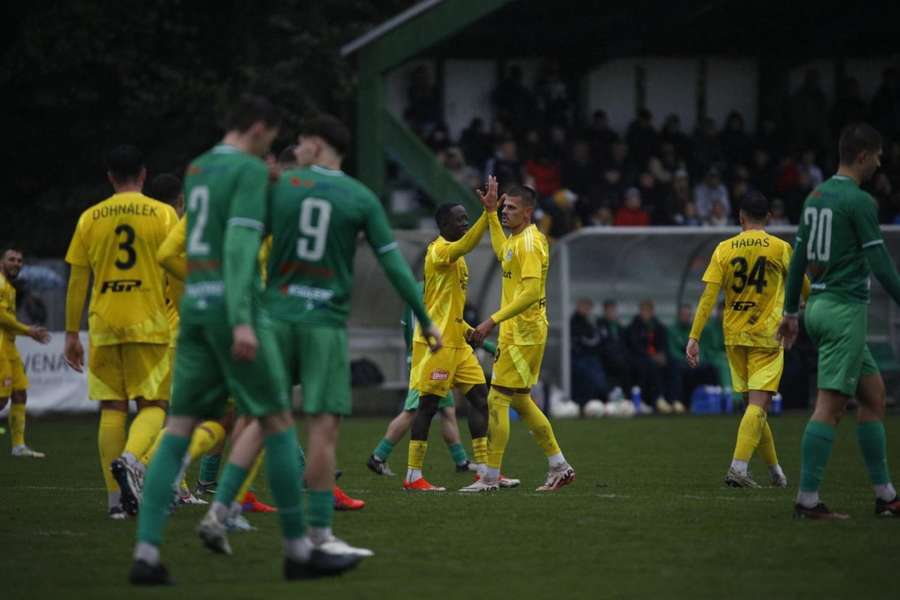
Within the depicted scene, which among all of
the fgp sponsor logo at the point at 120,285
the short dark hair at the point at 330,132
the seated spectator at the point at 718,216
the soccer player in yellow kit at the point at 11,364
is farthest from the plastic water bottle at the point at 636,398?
the short dark hair at the point at 330,132

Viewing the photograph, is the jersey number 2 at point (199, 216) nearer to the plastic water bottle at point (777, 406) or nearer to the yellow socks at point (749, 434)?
the yellow socks at point (749, 434)

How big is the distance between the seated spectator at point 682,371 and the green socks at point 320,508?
17.9 metres

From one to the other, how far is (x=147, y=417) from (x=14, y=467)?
559 cm

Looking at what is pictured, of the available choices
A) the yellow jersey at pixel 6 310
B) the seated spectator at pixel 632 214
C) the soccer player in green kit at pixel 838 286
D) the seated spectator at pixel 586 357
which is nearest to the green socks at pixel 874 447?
the soccer player in green kit at pixel 838 286

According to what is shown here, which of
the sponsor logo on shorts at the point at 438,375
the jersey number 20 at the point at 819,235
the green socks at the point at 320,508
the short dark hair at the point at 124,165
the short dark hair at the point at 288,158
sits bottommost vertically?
the green socks at the point at 320,508

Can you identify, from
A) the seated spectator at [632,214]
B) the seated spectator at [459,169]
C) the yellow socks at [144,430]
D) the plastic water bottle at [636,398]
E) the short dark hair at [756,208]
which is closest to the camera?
the yellow socks at [144,430]

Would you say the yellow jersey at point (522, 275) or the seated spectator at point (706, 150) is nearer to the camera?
the yellow jersey at point (522, 275)

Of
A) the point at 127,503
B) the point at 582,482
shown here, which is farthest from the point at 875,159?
the point at 127,503

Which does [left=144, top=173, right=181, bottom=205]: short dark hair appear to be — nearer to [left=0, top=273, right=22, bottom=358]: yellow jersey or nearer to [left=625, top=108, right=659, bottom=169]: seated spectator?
[left=0, top=273, right=22, bottom=358]: yellow jersey

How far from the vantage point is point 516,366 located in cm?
1242

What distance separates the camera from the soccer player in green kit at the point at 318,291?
7953 mm

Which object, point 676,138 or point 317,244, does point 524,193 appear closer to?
point 317,244

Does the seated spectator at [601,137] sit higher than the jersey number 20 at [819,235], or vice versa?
the seated spectator at [601,137]

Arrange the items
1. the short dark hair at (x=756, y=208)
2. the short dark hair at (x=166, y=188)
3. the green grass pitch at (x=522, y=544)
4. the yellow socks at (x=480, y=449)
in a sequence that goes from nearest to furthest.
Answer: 1. the green grass pitch at (x=522, y=544)
2. the short dark hair at (x=166, y=188)
3. the short dark hair at (x=756, y=208)
4. the yellow socks at (x=480, y=449)
